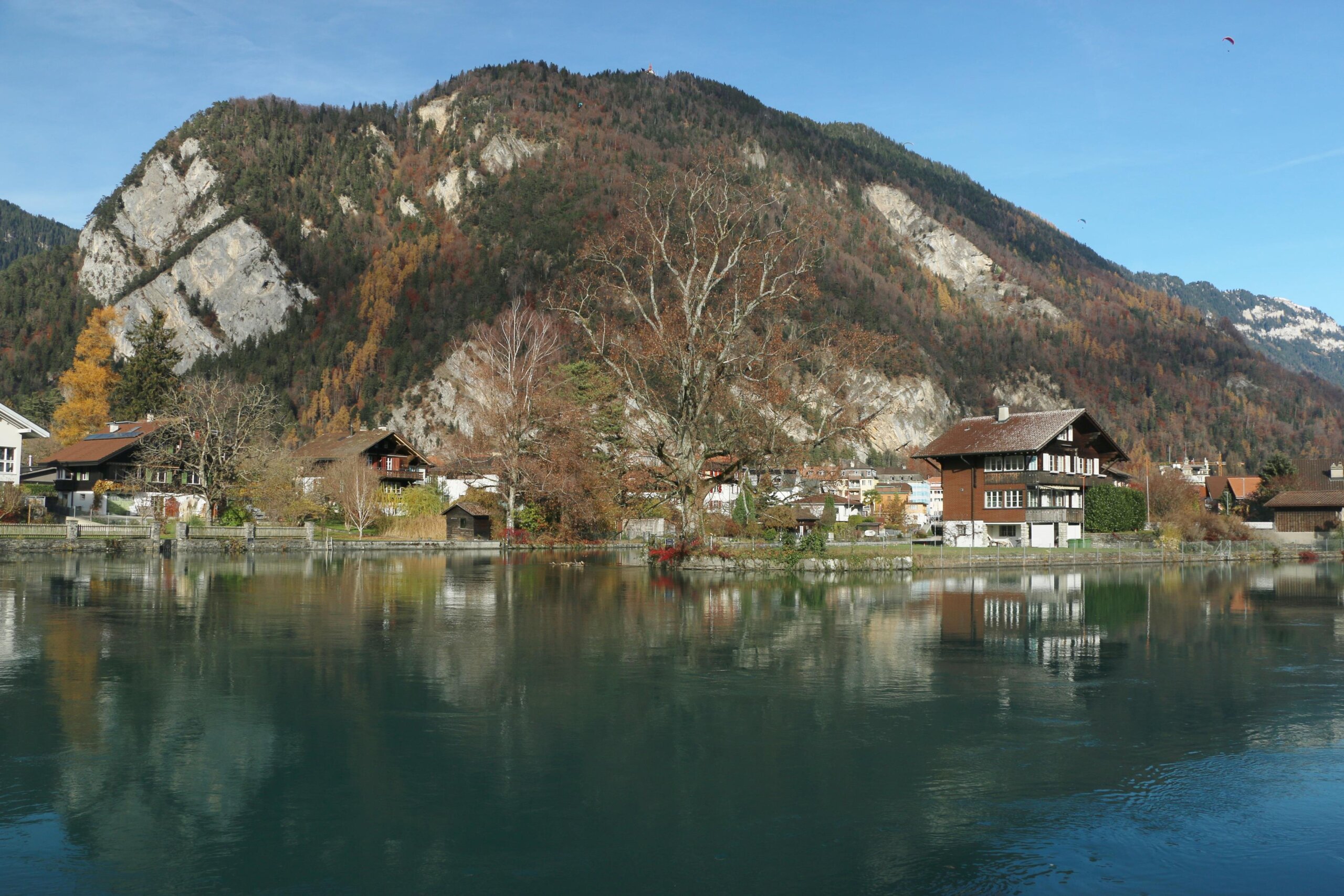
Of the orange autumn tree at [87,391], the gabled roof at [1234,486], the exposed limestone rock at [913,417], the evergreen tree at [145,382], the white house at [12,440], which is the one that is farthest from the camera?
the exposed limestone rock at [913,417]

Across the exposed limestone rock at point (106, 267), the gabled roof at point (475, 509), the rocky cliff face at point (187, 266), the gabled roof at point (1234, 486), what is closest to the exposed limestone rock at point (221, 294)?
the rocky cliff face at point (187, 266)

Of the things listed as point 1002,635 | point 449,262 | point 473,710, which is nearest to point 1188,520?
point 1002,635

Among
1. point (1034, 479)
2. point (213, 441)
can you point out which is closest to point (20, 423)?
point (213, 441)

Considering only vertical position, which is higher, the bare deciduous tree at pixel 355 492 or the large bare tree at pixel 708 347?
the large bare tree at pixel 708 347

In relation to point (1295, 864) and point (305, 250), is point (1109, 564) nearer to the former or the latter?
point (1295, 864)

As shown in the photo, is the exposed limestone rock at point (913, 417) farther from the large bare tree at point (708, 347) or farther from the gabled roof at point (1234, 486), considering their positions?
the large bare tree at point (708, 347)

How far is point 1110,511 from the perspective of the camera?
237 ft

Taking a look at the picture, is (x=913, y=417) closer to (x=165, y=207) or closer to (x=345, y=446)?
(x=345, y=446)

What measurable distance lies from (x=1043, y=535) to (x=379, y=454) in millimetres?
54635

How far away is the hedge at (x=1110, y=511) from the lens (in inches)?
2840

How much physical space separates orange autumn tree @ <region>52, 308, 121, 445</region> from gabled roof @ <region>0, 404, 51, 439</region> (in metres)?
34.7

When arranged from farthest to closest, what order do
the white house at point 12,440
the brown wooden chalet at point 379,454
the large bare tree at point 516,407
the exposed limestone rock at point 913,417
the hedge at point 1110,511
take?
1. the exposed limestone rock at point 913,417
2. the brown wooden chalet at point 379,454
3. the hedge at point 1110,511
4. the large bare tree at point 516,407
5. the white house at point 12,440

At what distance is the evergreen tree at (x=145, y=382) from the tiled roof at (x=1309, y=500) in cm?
9944

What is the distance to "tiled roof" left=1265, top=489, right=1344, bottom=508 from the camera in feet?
274
